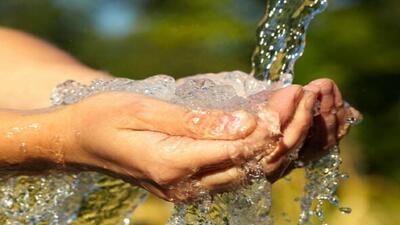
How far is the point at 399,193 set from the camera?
3.66 m

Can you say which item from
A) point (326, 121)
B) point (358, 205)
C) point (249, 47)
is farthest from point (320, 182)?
point (249, 47)

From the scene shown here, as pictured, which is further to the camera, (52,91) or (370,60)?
(370,60)

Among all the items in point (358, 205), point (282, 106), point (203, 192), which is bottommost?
point (203, 192)

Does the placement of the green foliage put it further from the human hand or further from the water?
the human hand

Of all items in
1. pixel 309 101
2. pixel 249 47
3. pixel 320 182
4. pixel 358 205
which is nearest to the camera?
pixel 309 101

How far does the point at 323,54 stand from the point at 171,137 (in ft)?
11.4

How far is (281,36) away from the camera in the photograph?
1710 millimetres

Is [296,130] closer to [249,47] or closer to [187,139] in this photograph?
[187,139]

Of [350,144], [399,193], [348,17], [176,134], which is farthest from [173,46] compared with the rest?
[176,134]

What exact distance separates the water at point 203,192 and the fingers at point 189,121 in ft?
0.14

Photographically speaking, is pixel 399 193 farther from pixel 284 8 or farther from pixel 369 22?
pixel 284 8

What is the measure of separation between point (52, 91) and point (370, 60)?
3.08 meters

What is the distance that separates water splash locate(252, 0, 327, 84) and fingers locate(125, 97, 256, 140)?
0.46m

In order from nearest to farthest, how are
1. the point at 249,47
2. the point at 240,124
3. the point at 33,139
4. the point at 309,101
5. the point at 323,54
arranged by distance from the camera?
the point at 240,124 < the point at 309,101 < the point at 33,139 < the point at 323,54 < the point at 249,47
